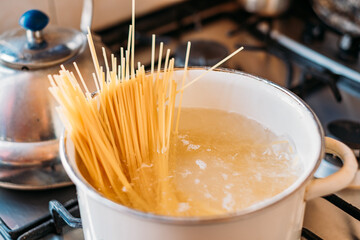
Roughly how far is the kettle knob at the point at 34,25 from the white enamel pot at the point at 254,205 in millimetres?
263

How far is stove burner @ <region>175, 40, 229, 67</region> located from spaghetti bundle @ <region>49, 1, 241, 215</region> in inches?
15.9

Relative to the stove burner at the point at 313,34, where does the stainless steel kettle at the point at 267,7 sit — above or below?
above

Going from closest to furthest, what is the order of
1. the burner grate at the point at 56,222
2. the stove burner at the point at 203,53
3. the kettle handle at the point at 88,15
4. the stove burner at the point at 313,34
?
the burner grate at the point at 56,222, the kettle handle at the point at 88,15, the stove burner at the point at 203,53, the stove burner at the point at 313,34

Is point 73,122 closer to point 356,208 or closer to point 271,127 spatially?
point 271,127

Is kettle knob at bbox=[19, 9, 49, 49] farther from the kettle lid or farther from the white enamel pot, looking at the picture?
the white enamel pot

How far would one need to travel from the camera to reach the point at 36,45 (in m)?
0.76

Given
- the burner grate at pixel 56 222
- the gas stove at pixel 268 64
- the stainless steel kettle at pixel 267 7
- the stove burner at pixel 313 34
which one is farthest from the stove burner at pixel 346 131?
the stainless steel kettle at pixel 267 7

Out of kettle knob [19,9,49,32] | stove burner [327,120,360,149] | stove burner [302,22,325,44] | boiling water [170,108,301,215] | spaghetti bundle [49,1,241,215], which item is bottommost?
stove burner [327,120,360,149]

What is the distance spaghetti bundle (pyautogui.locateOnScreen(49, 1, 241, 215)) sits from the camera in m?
0.52

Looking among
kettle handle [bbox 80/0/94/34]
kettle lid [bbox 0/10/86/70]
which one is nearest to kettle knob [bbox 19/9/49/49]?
kettle lid [bbox 0/10/86/70]

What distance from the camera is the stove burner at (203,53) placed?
1010 millimetres

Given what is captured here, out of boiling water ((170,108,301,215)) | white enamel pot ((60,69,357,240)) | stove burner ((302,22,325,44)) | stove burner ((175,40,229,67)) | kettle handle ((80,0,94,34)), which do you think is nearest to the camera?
white enamel pot ((60,69,357,240))

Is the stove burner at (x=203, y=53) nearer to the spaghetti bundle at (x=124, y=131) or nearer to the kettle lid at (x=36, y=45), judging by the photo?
the kettle lid at (x=36, y=45)

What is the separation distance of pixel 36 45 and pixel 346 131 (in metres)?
0.62
